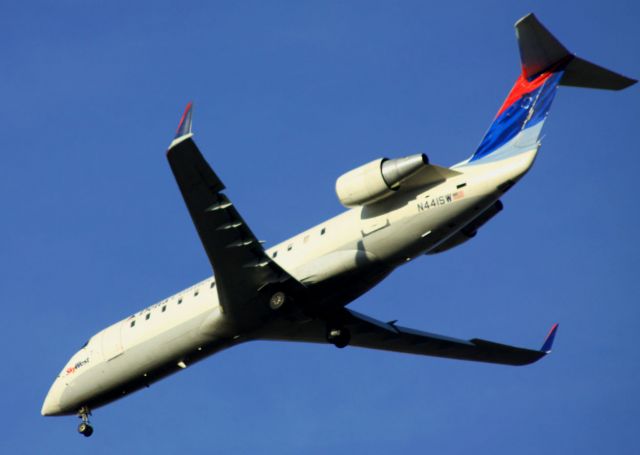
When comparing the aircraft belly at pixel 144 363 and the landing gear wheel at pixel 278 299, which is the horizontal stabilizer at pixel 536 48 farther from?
the aircraft belly at pixel 144 363

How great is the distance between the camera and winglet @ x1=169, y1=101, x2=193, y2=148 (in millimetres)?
32219

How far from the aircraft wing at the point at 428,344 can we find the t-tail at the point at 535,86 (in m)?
7.76

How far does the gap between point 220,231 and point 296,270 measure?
3284 millimetres

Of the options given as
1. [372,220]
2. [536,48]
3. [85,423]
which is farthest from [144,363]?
[536,48]

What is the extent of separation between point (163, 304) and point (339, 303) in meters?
6.05

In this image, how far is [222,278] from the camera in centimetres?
3588

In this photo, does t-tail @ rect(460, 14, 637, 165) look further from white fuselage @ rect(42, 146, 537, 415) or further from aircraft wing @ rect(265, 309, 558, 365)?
aircraft wing @ rect(265, 309, 558, 365)

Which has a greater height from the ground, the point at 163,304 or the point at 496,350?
the point at 163,304

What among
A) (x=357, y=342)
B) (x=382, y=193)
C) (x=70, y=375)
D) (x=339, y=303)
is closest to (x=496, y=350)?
(x=357, y=342)

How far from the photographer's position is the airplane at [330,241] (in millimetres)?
34219

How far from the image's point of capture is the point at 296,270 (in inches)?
1449

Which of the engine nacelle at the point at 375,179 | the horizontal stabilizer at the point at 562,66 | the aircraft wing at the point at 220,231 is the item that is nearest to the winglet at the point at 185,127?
the aircraft wing at the point at 220,231

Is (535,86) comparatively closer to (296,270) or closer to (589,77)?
(589,77)

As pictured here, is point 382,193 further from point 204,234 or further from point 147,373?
point 147,373
